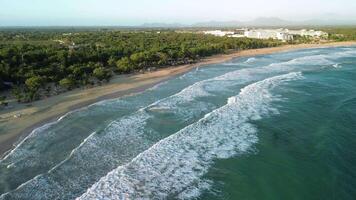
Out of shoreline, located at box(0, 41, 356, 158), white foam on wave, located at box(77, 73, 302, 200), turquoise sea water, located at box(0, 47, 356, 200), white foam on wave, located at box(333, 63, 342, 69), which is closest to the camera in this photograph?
white foam on wave, located at box(77, 73, 302, 200)

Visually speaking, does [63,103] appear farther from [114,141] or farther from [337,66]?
[337,66]

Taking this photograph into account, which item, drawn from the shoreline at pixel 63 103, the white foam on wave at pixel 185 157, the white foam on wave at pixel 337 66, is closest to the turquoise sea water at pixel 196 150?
the white foam on wave at pixel 185 157

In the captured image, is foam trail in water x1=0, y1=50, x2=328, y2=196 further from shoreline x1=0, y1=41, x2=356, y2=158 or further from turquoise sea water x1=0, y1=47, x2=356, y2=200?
shoreline x1=0, y1=41, x2=356, y2=158

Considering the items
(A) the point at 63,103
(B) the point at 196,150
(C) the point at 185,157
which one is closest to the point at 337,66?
(A) the point at 63,103

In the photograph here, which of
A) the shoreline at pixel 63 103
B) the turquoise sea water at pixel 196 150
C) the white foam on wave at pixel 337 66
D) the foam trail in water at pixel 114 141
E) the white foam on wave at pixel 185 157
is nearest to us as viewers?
the white foam on wave at pixel 185 157

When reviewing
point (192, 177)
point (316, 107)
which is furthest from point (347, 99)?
point (192, 177)

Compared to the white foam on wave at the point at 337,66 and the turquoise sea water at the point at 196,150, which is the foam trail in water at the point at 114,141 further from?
the white foam on wave at the point at 337,66

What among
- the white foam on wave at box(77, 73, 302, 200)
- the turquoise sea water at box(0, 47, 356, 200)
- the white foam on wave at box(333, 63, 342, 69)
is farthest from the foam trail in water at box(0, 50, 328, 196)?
the white foam on wave at box(333, 63, 342, 69)
